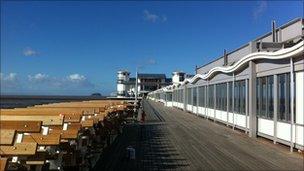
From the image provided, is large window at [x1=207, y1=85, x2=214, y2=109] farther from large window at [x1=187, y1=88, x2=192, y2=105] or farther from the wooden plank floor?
the wooden plank floor

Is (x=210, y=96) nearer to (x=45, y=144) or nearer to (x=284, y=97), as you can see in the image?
(x=284, y=97)

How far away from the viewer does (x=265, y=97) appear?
20.5 meters

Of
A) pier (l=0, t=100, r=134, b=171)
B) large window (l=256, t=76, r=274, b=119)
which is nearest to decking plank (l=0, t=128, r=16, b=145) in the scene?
pier (l=0, t=100, r=134, b=171)

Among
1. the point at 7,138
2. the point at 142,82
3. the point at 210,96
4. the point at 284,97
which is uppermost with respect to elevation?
the point at 142,82

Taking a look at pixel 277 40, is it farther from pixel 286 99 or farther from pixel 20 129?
pixel 20 129

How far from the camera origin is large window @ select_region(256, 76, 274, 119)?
19.7 meters

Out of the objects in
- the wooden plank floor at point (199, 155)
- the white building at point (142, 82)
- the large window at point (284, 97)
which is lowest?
the wooden plank floor at point (199, 155)

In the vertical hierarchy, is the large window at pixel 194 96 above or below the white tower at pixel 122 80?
below

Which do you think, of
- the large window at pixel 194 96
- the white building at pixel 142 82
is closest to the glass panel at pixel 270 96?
the large window at pixel 194 96

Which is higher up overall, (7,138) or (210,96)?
(210,96)

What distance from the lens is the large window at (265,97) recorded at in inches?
774

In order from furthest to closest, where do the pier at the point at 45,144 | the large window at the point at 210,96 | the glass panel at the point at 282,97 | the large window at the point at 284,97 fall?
the large window at the point at 210,96, the glass panel at the point at 282,97, the large window at the point at 284,97, the pier at the point at 45,144

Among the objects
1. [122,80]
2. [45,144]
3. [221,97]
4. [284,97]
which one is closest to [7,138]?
[45,144]

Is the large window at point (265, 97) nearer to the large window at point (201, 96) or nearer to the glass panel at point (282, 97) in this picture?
the glass panel at point (282, 97)
